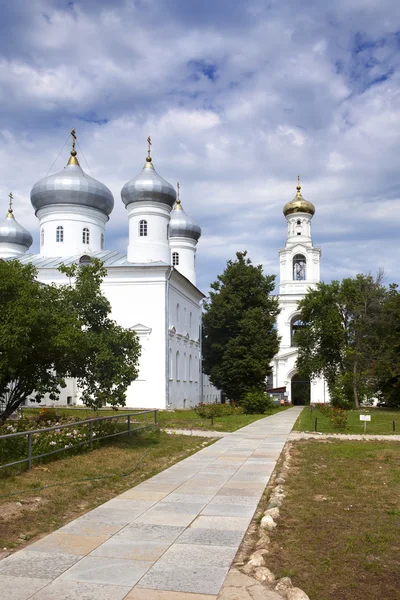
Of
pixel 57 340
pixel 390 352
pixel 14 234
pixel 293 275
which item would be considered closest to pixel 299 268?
pixel 293 275

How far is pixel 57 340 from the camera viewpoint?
12.5 m

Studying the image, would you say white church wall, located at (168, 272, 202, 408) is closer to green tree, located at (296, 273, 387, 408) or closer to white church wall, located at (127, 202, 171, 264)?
white church wall, located at (127, 202, 171, 264)

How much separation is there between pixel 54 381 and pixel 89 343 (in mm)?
1150

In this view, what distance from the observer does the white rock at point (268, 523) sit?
6836 millimetres

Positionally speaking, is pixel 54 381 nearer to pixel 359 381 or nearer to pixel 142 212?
pixel 142 212

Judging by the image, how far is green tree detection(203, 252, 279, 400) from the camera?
122 ft

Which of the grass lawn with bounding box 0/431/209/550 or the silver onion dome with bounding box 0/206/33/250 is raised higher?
the silver onion dome with bounding box 0/206/33/250

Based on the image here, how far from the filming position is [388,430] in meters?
20.8

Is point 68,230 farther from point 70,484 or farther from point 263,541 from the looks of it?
point 263,541

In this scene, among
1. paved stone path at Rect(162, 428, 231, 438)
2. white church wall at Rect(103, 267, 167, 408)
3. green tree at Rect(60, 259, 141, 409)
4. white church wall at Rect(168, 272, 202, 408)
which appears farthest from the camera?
white church wall at Rect(168, 272, 202, 408)

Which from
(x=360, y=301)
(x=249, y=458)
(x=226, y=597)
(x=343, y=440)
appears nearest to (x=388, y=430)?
(x=343, y=440)

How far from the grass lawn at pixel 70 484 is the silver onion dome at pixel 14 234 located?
106 feet

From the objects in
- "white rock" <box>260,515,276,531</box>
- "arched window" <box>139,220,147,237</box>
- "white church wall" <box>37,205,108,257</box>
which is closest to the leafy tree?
"arched window" <box>139,220,147,237</box>

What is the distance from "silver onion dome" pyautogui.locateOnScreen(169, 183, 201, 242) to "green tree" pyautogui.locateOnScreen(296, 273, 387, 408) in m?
9.68
